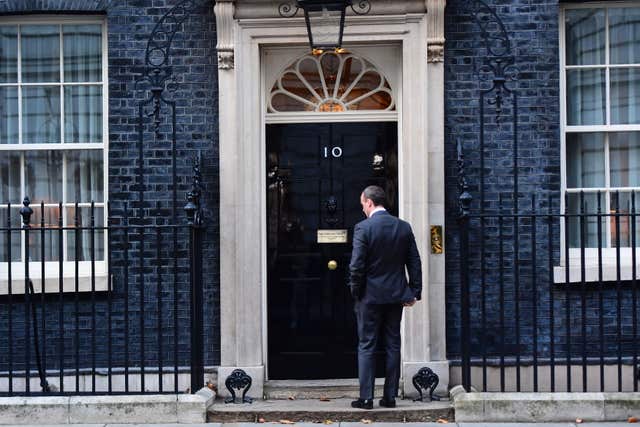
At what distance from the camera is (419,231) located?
8359 millimetres

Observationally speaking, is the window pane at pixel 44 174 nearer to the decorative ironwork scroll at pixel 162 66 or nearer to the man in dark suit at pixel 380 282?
the decorative ironwork scroll at pixel 162 66

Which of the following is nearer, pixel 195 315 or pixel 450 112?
pixel 195 315

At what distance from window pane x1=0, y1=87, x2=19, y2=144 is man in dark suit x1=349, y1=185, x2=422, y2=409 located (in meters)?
3.50

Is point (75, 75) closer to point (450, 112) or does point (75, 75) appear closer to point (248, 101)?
point (248, 101)

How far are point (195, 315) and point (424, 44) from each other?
3.03 m

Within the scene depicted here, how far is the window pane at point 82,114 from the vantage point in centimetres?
895

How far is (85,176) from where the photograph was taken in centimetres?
897

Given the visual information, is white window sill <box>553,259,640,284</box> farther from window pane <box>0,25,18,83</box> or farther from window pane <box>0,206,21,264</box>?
window pane <box>0,25,18,83</box>

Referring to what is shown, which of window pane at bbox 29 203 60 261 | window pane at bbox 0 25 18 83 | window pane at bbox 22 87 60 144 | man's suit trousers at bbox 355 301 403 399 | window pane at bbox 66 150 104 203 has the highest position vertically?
window pane at bbox 0 25 18 83

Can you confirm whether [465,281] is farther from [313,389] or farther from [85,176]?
[85,176]

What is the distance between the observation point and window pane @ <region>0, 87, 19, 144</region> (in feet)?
29.4

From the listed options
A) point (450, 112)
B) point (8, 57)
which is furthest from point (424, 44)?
point (8, 57)

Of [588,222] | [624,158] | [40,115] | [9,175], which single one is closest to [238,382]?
[9,175]

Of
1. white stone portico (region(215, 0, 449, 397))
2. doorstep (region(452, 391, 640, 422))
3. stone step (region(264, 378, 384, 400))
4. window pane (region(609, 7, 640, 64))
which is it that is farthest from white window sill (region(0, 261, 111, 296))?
window pane (region(609, 7, 640, 64))
